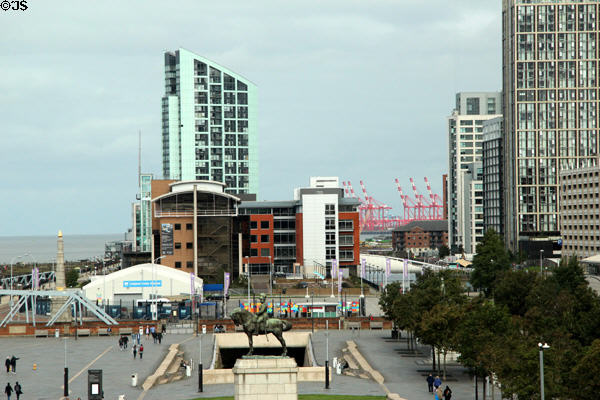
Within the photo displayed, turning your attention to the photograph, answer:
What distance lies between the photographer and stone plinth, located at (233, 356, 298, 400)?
45812 mm

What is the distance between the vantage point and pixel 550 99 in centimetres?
19675

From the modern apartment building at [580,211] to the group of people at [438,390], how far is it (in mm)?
119979

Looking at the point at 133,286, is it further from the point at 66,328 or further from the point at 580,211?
the point at 580,211

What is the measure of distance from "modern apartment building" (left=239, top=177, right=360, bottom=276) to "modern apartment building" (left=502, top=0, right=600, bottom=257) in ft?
149

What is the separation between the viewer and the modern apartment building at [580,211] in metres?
172

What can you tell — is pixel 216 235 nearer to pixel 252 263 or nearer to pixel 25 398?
pixel 252 263

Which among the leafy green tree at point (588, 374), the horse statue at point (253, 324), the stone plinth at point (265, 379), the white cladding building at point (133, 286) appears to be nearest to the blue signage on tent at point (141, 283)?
the white cladding building at point (133, 286)

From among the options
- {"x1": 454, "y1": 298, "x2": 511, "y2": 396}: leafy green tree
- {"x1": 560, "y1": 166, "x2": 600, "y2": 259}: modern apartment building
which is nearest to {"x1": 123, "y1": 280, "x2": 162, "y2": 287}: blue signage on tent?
{"x1": 454, "y1": 298, "x2": 511, "y2": 396}: leafy green tree

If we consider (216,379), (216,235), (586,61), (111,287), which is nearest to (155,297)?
(111,287)

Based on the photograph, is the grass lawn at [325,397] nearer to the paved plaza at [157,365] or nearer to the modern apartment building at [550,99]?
the paved plaza at [157,365]

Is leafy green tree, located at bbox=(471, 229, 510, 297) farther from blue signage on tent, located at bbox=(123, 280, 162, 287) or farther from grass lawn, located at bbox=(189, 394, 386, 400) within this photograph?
grass lawn, located at bbox=(189, 394, 386, 400)

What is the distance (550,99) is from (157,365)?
478ft

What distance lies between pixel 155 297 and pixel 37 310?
18145mm

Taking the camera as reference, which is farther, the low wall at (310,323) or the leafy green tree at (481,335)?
the low wall at (310,323)
